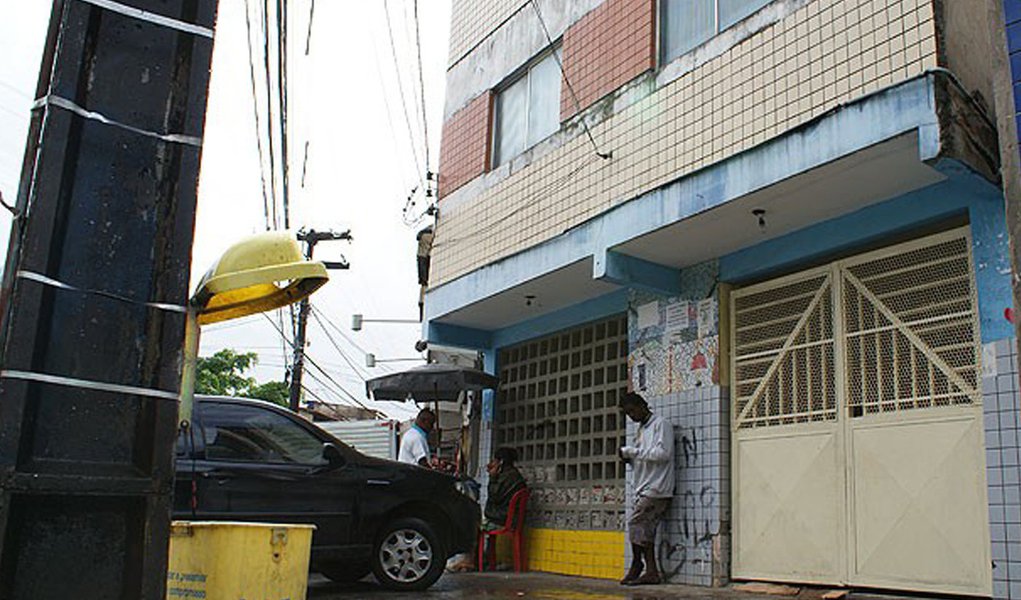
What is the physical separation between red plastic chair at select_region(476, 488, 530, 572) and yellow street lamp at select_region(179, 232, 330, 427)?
721 cm

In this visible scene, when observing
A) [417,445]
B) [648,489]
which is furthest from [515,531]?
[648,489]

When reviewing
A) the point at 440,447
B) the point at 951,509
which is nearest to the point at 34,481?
the point at 951,509

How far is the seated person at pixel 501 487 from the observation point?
10.9m

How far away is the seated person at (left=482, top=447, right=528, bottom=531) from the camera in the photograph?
10.9 metres

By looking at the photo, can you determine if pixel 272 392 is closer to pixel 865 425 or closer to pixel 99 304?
pixel 865 425

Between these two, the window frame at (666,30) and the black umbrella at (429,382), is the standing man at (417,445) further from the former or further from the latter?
the window frame at (666,30)

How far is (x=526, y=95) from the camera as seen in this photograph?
37.3 feet

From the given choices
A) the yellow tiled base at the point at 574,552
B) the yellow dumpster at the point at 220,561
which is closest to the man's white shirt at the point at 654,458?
the yellow tiled base at the point at 574,552

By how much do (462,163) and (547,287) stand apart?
2725 millimetres

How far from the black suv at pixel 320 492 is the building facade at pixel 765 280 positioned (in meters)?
2.26

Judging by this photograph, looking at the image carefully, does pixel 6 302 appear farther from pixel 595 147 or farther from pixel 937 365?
pixel 595 147

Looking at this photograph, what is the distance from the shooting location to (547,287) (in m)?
10.3

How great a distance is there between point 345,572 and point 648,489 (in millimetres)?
2814

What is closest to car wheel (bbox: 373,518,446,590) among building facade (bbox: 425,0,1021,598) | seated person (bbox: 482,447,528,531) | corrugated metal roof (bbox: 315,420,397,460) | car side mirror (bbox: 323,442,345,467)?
car side mirror (bbox: 323,442,345,467)
